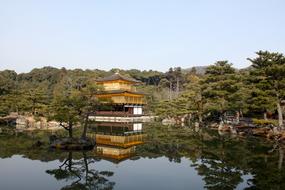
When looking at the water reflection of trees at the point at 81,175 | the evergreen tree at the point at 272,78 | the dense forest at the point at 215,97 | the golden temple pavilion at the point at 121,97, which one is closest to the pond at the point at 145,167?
the water reflection of trees at the point at 81,175

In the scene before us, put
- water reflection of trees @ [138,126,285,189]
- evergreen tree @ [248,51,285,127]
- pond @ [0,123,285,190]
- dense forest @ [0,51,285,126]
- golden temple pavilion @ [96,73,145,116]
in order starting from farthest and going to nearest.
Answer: golden temple pavilion @ [96,73,145,116]
evergreen tree @ [248,51,285,127]
dense forest @ [0,51,285,126]
water reflection of trees @ [138,126,285,189]
pond @ [0,123,285,190]

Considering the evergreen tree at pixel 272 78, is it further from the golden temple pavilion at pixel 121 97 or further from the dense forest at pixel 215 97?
the golden temple pavilion at pixel 121 97

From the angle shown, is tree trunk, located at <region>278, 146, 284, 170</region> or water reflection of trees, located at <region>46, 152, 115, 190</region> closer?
water reflection of trees, located at <region>46, 152, 115, 190</region>

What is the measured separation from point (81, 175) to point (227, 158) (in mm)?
8897

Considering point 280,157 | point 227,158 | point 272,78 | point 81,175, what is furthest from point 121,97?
point 81,175

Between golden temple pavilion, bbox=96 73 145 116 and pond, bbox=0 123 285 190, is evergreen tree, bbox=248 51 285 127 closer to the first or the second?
pond, bbox=0 123 285 190

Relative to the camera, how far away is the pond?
11328 mm

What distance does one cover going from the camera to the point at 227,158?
1667cm

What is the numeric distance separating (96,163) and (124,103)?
32.1 m

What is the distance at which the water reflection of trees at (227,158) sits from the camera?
11848 mm

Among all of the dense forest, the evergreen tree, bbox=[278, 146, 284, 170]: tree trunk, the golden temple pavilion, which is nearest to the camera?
bbox=[278, 146, 284, 170]: tree trunk

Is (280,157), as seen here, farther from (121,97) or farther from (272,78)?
(121,97)

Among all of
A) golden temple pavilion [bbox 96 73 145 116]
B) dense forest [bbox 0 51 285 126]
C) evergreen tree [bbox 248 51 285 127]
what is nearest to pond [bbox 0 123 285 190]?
dense forest [bbox 0 51 285 126]

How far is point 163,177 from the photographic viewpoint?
12.7 m
